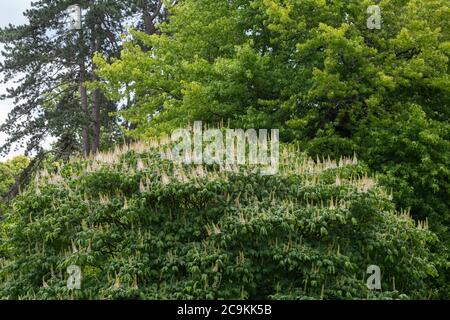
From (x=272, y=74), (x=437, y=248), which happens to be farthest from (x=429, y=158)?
(x=272, y=74)

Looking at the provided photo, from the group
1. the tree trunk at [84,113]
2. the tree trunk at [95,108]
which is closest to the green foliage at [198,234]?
the tree trunk at [84,113]

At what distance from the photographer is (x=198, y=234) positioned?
7930 millimetres

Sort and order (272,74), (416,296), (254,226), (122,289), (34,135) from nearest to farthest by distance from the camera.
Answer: (122,289), (254,226), (416,296), (272,74), (34,135)

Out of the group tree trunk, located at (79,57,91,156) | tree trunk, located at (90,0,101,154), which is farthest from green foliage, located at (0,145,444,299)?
tree trunk, located at (90,0,101,154)

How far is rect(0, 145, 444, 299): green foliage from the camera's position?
763 cm

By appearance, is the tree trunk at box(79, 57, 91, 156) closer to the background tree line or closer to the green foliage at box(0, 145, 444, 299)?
the background tree line

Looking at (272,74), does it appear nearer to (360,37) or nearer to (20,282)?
(360,37)

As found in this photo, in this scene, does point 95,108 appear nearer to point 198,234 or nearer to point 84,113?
point 84,113

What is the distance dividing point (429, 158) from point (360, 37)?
9.73 ft

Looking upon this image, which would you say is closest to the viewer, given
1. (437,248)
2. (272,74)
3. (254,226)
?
(254,226)

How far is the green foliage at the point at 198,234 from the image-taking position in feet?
25.0

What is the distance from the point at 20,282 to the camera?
8.23m
